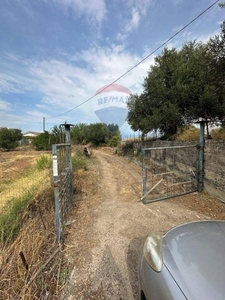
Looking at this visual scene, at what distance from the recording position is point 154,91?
29.5 feet

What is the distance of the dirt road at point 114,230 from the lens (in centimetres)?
196

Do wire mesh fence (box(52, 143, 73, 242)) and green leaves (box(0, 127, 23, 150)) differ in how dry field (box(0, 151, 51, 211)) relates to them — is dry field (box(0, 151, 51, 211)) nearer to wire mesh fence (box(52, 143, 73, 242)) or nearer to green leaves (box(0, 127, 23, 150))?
wire mesh fence (box(52, 143, 73, 242))

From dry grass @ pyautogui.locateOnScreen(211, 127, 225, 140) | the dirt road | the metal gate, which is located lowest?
the dirt road

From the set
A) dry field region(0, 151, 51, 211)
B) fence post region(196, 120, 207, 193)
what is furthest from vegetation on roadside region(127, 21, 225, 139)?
dry field region(0, 151, 51, 211)

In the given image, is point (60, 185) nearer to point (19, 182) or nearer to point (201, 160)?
point (201, 160)

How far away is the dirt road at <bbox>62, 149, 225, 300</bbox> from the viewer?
77.2 inches

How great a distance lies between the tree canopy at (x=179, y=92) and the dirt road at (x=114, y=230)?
15.5 feet

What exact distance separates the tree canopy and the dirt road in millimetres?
4732

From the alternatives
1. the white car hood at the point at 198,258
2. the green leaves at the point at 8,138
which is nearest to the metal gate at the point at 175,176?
the white car hood at the point at 198,258

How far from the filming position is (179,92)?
306 inches

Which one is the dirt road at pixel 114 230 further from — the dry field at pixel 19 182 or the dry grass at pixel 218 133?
the dry grass at pixel 218 133

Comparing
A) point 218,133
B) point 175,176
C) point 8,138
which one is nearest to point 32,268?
point 175,176

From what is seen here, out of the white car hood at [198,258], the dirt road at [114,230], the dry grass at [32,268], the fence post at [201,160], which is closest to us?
the white car hood at [198,258]

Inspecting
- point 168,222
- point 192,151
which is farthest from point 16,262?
point 192,151
